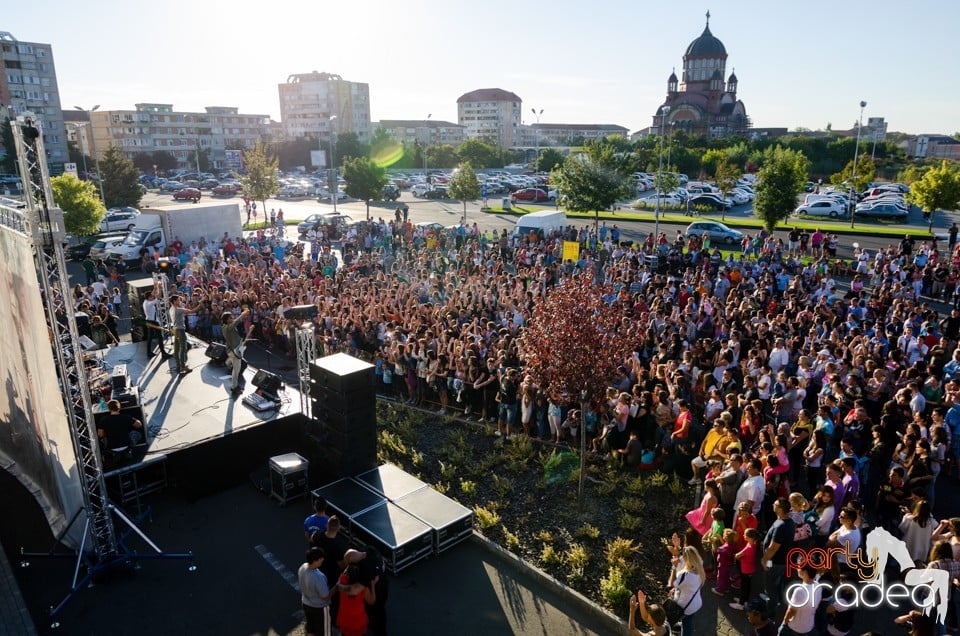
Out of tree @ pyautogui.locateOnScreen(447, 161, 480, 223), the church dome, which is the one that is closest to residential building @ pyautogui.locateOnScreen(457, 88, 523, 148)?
the church dome

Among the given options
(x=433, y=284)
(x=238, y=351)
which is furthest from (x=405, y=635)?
(x=433, y=284)

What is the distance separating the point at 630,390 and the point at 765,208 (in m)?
20.4

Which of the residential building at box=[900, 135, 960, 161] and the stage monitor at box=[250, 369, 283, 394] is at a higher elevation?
the residential building at box=[900, 135, 960, 161]

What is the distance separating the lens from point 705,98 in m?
95.9

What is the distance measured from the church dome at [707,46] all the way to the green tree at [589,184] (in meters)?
80.5

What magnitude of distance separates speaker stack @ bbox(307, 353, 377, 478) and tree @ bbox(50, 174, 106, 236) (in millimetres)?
25041

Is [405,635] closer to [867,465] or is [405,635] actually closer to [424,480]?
[424,480]

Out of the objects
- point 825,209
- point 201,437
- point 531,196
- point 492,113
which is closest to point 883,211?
point 825,209

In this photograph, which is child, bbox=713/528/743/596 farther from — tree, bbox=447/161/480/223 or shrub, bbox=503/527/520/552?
tree, bbox=447/161/480/223

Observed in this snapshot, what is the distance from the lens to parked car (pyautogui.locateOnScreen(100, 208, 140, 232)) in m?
36.2

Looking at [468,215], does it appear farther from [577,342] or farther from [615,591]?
[615,591]

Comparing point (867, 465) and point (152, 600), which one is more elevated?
point (867, 465)

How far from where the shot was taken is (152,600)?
7.65 m

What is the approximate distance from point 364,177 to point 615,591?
121 ft
